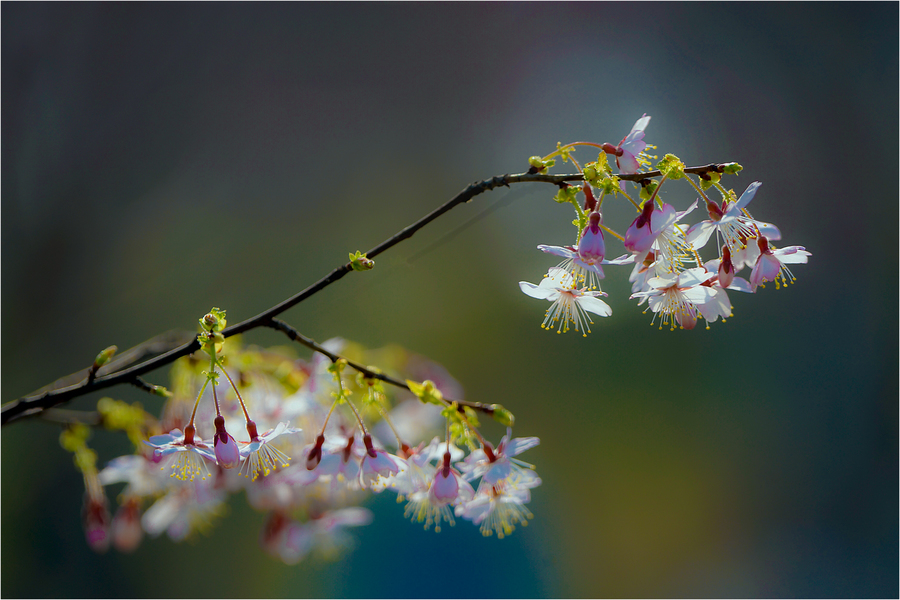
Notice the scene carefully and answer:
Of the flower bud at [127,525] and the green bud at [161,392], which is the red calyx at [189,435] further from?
the flower bud at [127,525]

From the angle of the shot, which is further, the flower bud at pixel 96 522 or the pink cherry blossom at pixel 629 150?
the flower bud at pixel 96 522

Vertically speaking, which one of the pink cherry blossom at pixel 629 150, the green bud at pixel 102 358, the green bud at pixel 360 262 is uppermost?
the pink cherry blossom at pixel 629 150

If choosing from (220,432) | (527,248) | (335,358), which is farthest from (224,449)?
(527,248)

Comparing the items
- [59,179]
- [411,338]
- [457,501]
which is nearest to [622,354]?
[411,338]

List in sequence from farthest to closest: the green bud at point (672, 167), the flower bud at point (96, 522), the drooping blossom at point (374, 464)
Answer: the flower bud at point (96, 522)
the drooping blossom at point (374, 464)
the green bud at point (672, 167)

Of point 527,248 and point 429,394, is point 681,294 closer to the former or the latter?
point 429,394

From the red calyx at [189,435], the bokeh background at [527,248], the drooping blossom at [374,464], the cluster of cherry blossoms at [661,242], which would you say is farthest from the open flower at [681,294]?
the bokeh background at [527,248]
